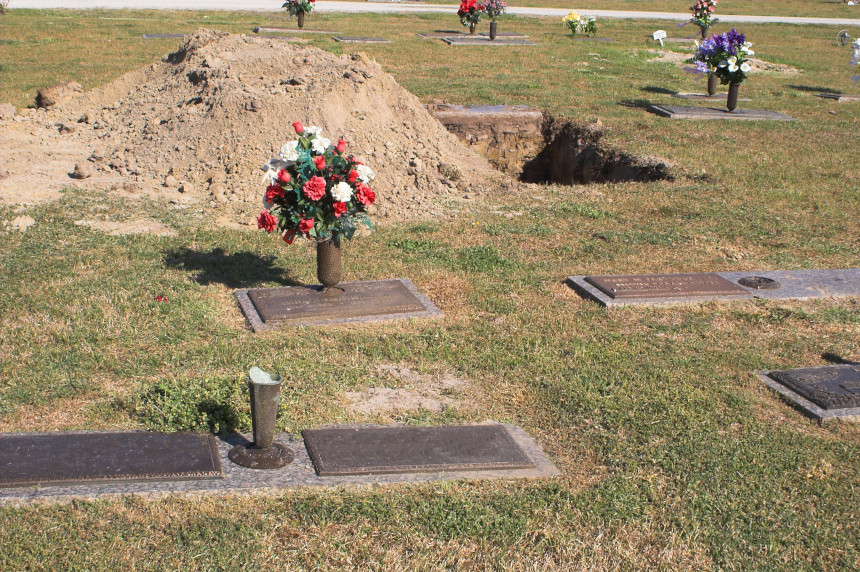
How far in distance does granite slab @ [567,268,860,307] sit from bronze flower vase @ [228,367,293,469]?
10.7ft

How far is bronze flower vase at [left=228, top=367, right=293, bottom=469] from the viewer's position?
4.29m

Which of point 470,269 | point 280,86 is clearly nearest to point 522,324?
point 470,269

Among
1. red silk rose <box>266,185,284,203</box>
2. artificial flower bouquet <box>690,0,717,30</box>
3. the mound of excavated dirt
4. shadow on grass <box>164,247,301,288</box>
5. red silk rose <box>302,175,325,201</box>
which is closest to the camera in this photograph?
red silk rose <box>302,175,325,201</box>

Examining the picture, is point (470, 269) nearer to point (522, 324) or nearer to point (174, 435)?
point (522, 324)

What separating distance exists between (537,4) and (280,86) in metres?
28.2

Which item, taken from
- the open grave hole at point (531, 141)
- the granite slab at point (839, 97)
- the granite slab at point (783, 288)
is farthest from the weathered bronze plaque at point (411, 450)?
the granite slab at point (839, 97)

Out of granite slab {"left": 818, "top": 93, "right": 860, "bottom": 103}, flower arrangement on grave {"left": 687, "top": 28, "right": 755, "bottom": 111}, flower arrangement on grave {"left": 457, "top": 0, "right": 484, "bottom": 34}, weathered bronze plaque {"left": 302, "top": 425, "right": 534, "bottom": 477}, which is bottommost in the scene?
weathered bronze plaque {"left": 302, "top": 425, "right": 534, "bottom": 477}

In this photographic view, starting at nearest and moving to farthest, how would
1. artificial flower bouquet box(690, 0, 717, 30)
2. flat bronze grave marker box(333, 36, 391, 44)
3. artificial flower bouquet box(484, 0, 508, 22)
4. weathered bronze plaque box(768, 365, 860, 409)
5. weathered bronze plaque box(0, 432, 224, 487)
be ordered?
weathered bronze plaque box(0, 432, 224, 487)
weathered bronze plaque box(768, 365, 860, 409)
flat bronze grave marker box(333, 36, 391, 44)
artificial flower bouquet box(484, 0, 508, 22)
artificial flower bouquet box(690, 0, 717, 30)

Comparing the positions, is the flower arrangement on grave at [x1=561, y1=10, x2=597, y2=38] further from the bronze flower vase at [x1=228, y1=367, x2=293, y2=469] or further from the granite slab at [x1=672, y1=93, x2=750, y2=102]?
the bronze flower vase at [x1=228, y1=367, x2=293, y2=469]

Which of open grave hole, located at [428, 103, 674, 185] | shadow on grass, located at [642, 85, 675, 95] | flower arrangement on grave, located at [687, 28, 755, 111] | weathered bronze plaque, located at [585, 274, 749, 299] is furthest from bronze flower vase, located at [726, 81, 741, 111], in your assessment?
weathered bronze plaque, located at [585, 274, 749, 299]

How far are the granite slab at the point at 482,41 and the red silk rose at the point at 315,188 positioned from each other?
57.6 ft

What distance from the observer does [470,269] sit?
770 cm

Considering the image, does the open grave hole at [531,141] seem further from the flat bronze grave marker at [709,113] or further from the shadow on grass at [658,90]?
the shadow on grass at [658,90]

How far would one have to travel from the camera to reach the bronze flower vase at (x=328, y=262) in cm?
650
